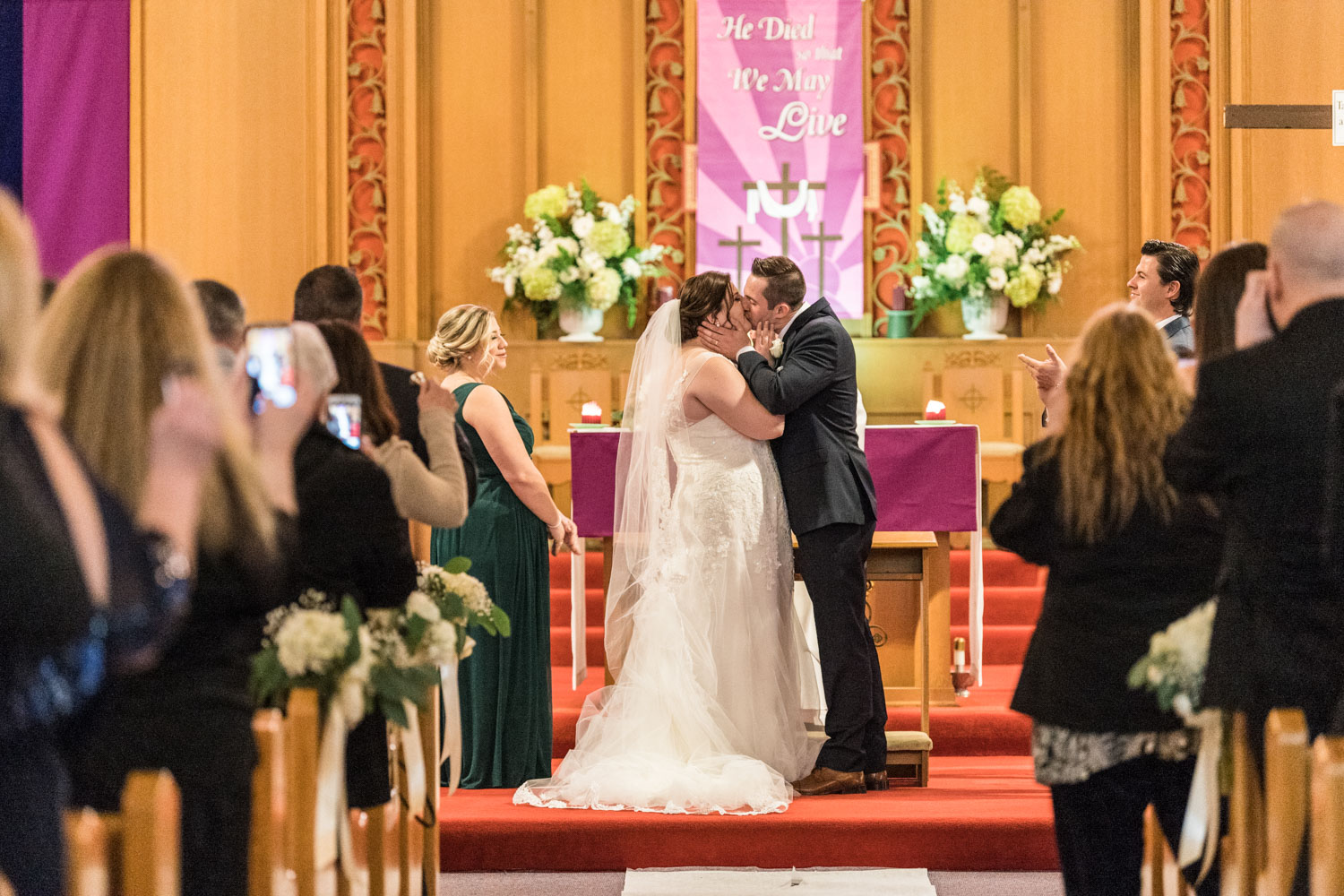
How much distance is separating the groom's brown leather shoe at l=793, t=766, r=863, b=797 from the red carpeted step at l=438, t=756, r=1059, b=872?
271 mm

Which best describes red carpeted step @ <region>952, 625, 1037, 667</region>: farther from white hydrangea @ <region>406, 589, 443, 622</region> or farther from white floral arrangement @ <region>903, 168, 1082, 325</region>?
white hydrangea @ <region>406, 589, 443, 622</region>

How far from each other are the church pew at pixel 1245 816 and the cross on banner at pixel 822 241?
19.6ft

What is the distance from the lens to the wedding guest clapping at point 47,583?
1748 millimetres

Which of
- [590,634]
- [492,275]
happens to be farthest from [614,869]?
[492,275]

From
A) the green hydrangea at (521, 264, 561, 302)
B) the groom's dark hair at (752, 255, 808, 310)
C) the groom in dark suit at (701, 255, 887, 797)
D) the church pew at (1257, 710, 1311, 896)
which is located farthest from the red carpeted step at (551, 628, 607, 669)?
the church pew at (1257, 710, 1311, 896)

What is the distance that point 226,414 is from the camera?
7.11ft

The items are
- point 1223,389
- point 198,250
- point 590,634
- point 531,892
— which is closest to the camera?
point 1223,389

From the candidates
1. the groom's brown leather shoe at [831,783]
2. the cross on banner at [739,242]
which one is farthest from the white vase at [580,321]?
the groom's brown leather shoe at [831,783]

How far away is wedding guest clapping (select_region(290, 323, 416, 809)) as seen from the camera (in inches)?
107

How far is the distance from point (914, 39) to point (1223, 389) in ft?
20.7

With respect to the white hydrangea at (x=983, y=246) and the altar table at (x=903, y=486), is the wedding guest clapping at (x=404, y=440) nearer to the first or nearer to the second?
the altar table at (x=903, y=486)

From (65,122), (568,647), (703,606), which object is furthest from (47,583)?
(65,122)

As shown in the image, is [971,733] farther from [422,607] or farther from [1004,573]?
[422,607]

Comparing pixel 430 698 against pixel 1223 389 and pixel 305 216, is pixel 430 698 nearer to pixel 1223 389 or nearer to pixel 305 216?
pixel 1223 389
